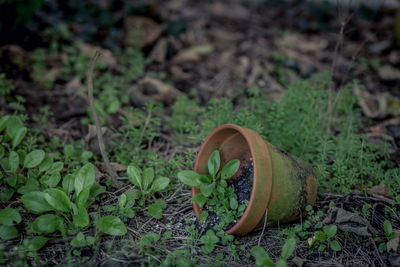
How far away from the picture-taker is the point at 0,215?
177 cm

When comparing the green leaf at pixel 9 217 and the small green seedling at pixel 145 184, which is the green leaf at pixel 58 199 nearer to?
the green leaf at pixel 9 217

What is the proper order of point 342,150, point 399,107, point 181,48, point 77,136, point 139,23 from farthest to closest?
point 181,48 < point 139,23 < point 399,107 < point 77,136 < point 342,150

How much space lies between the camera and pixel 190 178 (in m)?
2.02

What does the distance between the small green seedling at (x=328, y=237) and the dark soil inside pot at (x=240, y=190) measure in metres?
0.46

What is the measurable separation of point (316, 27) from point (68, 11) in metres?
4.20

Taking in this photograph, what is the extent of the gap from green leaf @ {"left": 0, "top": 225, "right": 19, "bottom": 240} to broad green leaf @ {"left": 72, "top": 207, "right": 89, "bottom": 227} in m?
0.32

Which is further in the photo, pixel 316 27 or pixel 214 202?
pixel 316 27

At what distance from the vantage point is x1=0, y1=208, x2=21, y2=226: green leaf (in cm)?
175

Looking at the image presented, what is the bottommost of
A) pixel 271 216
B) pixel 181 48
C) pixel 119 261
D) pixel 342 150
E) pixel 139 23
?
pixel 119 261

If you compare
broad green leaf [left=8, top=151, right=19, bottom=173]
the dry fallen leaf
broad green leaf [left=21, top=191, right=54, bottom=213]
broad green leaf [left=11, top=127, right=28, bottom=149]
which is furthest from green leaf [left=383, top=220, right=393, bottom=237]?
the dry fallen leaf

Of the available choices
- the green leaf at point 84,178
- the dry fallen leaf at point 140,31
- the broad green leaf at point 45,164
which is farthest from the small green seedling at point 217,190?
the dry fallen leaf at point 140,31

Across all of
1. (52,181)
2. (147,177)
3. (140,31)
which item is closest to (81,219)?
(52,181)

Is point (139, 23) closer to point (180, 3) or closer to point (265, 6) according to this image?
point (180, 3)

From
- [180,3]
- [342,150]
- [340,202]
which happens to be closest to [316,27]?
[180,3]
